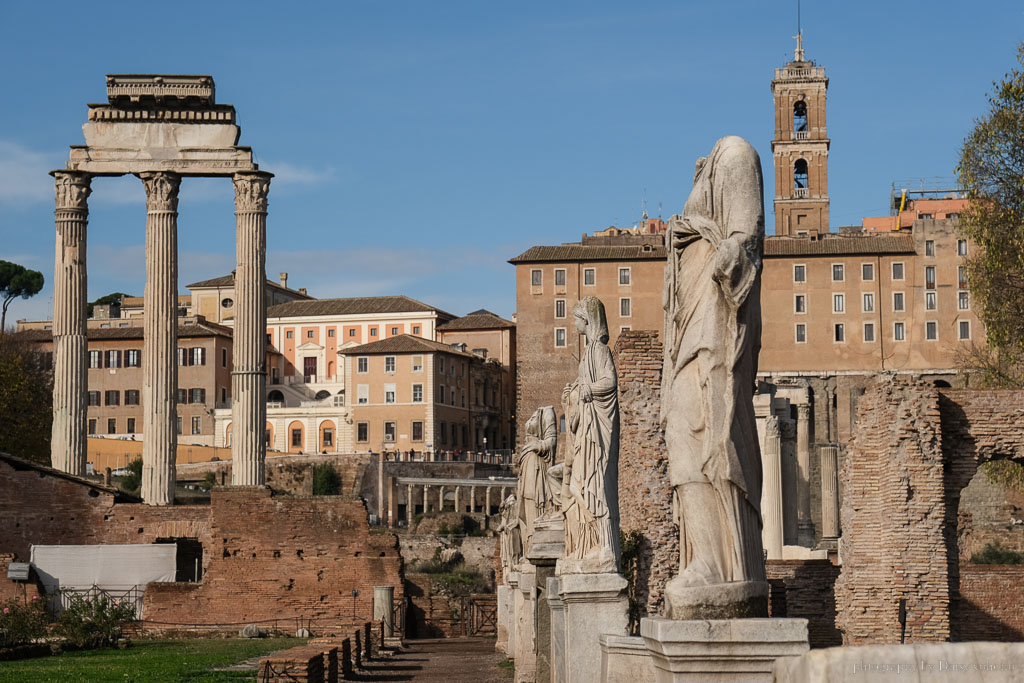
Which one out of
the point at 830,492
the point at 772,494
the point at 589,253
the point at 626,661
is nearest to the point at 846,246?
the point at 589,253

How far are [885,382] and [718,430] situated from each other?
10.8m

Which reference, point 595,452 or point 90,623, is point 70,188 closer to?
point 90,623

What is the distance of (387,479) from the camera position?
241 feet

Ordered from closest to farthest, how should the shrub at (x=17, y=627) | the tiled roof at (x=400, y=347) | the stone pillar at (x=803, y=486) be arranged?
the shrub at (x=17, y=627) → the stone pillar at (x=803, y=486) → the tiled roof at (x=400, y=347)

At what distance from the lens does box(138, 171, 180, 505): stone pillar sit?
36.8m

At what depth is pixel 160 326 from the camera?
37.0 metres

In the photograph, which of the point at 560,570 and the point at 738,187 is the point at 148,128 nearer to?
the point at 560,570

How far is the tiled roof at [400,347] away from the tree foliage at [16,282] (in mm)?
31597

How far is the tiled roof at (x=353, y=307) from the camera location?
100938mm

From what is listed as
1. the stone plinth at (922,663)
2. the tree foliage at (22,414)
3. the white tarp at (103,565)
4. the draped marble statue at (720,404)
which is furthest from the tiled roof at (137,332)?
the stone plinth at (922,663)

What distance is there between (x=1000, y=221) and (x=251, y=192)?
19.3 metres

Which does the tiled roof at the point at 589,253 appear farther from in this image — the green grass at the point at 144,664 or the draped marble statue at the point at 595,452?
the draped marble statue at the point at 595,452

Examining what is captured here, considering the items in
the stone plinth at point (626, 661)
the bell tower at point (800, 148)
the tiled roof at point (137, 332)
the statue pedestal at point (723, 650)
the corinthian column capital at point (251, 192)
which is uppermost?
the bell tower at point (800, 148)

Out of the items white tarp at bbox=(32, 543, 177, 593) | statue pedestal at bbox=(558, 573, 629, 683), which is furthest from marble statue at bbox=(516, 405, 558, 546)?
white tarp at bbox=(32, 543, 177, 593)
